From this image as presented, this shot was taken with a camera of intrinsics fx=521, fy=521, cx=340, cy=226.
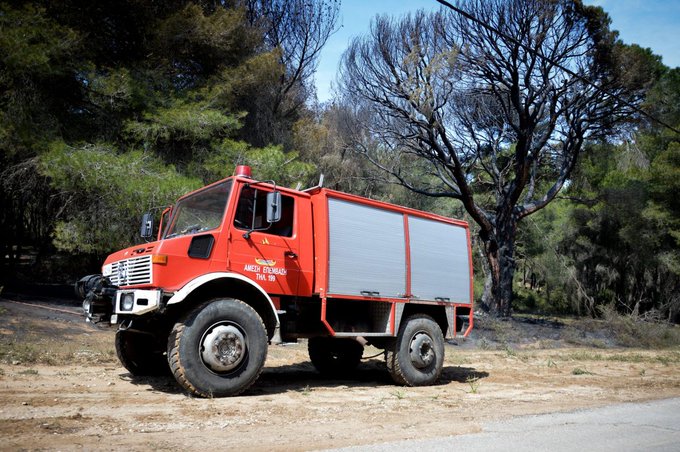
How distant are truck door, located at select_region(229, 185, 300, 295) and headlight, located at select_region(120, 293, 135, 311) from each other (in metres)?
1.25

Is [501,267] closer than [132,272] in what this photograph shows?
No

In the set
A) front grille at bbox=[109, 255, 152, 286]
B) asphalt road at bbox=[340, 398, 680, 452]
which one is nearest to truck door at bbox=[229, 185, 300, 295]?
front grille at bbox=[109, 255, 152, 286]

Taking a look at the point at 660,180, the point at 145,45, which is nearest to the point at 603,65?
the point at 660,180

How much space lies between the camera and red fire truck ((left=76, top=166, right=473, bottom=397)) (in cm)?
627

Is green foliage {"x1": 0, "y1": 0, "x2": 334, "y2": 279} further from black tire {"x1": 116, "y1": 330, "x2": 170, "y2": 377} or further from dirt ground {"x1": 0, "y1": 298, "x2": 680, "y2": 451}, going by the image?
black tire {"x1": 116, "y1": 330, "x2": 170, "y2": 377}

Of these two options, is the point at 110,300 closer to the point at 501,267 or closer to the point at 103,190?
the point at 103,190

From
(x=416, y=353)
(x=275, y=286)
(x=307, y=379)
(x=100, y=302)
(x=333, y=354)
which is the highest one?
(x=275, y=286)

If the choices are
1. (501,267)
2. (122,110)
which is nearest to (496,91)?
(501,267)

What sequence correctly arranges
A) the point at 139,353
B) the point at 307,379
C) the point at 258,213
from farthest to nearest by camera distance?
the point at 307,379, the point at 139,353, the point at 258,213

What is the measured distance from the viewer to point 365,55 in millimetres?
20562

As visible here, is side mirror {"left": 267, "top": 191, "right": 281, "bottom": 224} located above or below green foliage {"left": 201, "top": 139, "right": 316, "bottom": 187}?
below

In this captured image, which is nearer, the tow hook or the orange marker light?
the orange marker light

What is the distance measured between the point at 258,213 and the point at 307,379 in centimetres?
322

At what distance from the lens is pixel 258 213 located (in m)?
7.23
